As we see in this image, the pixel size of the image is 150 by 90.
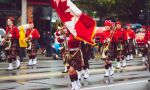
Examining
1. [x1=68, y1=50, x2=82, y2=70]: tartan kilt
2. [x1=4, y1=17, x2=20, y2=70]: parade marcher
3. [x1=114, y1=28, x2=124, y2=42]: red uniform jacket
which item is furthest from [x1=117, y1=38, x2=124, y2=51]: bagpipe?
[x1=68, y1=50, x2=82, y2=70]: tartan kilt

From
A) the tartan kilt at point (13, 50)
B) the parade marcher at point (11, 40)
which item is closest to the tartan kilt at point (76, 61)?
the parade marcher at point (11, 40)

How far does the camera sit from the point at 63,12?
12.3 meters

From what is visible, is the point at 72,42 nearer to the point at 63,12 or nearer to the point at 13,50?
the point at 63,12

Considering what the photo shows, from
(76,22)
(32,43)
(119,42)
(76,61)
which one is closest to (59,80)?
(76,61)

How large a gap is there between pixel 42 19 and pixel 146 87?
22438 mm

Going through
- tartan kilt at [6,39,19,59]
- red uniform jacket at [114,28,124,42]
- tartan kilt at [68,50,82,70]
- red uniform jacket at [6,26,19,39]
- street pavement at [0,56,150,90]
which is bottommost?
street pavement at [0,56,150,90]

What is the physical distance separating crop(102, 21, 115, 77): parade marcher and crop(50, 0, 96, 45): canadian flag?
17.4ft

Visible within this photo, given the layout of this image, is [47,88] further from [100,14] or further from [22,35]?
[100,14]

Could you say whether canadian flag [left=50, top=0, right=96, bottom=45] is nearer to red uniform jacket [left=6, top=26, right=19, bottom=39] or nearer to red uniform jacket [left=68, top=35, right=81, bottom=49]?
red uniform jacket [left=68, top=35, right=81, bottom=49]

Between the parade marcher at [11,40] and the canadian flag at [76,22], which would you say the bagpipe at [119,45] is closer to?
the parade marcher at [11,40]

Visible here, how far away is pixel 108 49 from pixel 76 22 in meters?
5.76

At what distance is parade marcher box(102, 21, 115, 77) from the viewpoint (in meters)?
17.8

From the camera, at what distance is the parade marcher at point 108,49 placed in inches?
703

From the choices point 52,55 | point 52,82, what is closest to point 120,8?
point 52,55
